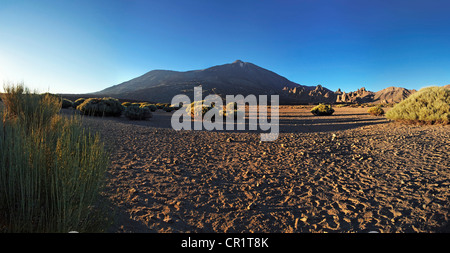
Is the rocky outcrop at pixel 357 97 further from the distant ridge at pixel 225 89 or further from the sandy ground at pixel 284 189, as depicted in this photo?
the sandy ground at pixel 284 189

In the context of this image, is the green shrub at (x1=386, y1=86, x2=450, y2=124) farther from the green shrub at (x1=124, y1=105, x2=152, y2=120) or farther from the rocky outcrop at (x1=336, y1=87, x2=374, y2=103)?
the rocky outcrop at (x1=336, y1=87, x2=374, y2=103)

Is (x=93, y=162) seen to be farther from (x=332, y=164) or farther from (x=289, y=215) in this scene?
(x=332, y=164)

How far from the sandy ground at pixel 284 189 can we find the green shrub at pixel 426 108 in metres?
4.59

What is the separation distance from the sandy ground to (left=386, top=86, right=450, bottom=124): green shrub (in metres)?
4.59

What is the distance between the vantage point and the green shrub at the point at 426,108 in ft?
34.0

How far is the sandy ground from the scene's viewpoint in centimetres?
298

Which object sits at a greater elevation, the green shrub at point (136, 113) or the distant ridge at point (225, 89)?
the distant ridge at point (225, 89)

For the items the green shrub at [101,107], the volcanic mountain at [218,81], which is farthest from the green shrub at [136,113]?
the volcanic mountain at [218,81]

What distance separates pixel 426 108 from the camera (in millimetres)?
10922

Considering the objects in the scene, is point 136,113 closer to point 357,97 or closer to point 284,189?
point 284,189
